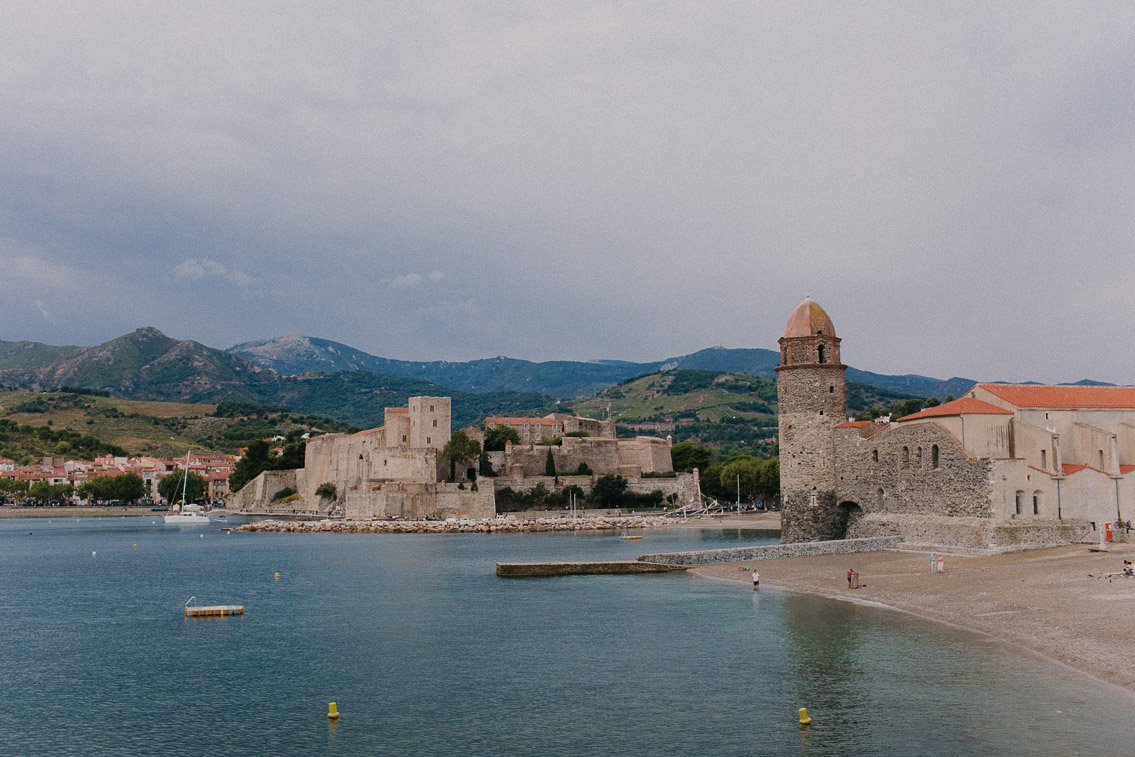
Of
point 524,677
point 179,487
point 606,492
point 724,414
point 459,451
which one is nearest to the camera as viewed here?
point 524,677

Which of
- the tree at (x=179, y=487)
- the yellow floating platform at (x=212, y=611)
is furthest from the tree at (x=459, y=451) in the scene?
the yellow floating platform at (x=212, y=611)

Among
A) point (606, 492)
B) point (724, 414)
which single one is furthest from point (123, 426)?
point (724, 414)

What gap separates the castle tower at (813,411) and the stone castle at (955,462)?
0.03 metres

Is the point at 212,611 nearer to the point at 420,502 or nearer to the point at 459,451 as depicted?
the point at 420,502

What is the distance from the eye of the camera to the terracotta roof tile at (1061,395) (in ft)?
92.0

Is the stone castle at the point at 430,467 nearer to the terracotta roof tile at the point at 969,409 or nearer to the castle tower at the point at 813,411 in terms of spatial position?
the castle tower at the point at 813,411

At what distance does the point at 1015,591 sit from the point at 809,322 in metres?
13.2

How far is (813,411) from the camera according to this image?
31625mm

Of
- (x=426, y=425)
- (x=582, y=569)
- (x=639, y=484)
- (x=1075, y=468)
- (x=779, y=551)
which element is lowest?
(x=582, y=569)

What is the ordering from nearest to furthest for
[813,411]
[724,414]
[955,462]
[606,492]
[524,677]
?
[524,677], [955,462], [813,411], [606,492], [724,414]

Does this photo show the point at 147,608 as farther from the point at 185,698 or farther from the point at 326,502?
the point at 326,502

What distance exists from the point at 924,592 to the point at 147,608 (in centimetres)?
2077

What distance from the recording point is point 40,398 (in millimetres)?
130250

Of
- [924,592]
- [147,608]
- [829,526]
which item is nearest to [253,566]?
[147,608]
